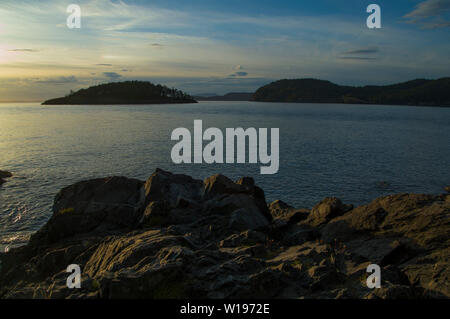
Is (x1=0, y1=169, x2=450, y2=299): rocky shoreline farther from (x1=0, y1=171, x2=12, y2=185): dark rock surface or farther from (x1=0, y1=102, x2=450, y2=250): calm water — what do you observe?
(x1=0, y1=171, x2=12, y2=185): dark rock surface

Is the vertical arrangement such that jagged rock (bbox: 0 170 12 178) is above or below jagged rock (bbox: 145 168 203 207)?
below

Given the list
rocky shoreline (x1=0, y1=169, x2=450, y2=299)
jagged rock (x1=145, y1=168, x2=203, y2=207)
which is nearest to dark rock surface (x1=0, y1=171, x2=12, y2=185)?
rocky shoreline (x1=0, y1=169, x2=450, y2=299)

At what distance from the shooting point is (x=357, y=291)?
11688 millimetres

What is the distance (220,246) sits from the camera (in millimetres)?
17656

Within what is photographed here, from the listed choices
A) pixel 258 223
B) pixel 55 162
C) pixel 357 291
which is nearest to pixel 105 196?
pixel 258 223

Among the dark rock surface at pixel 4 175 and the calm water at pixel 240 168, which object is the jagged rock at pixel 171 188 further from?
the dark rock surface at pixel 4 175

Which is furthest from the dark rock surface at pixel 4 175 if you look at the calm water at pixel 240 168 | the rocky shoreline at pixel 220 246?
the rocky shoreline at pixel 220 246

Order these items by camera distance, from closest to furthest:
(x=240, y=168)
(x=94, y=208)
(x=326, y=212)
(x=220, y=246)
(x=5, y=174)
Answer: (x=220, y=246)
(x=326, y=212)
(x=94, y=208)
(x=5, y=174)
(x=240, y=168)

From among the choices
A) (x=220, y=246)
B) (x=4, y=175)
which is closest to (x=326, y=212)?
(x=220, y=246)

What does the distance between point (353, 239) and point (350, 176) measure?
32.2 metres

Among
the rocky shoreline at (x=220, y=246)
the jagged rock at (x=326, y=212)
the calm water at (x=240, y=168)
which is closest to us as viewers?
the rocky shoreline at (x=220, y=246)

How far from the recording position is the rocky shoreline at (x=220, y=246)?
1198 cm

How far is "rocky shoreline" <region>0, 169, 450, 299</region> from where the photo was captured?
1198 cm

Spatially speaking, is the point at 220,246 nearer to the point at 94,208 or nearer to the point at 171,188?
the point at 171,188
